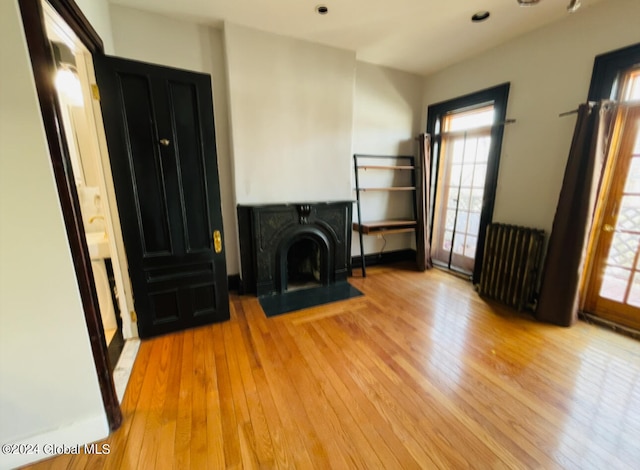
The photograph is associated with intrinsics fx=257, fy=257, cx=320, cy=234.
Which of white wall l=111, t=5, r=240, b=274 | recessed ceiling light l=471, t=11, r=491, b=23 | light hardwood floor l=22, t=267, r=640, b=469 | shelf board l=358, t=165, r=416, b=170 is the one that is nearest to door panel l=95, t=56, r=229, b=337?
light hardwood floor l=22, t=267, r=640, b=469

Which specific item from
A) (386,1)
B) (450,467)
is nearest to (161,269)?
(450,467)

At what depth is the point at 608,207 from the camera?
2.24m

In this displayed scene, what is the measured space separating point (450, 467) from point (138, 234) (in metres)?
2.44

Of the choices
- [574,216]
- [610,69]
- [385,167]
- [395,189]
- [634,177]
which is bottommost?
[574,216]

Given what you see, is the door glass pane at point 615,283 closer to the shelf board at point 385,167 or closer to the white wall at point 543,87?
the white wall at point 543,87

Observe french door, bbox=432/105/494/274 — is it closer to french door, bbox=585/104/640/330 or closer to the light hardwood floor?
french door, bbox=585/104/640/330

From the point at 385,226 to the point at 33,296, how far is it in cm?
320

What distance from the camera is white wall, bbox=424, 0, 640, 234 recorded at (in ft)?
6.92

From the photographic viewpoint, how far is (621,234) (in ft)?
7.25

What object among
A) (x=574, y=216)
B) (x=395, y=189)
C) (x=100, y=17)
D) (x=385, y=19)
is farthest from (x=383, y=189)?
(x=100, y=17)

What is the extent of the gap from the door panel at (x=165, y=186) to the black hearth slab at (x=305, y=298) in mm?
596

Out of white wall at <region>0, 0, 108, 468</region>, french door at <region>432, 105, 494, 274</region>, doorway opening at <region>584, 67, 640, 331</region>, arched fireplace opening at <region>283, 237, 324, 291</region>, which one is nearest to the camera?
white wall at <region>0, 0, 108, 468</region>

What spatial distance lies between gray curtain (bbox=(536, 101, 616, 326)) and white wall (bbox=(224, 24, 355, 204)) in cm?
210

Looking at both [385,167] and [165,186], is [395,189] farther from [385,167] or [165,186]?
A: [165,186]
